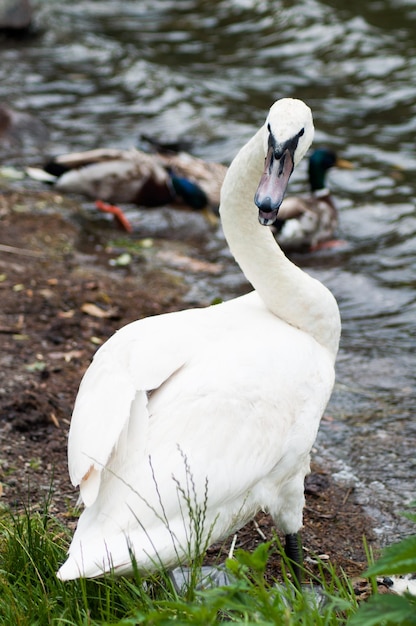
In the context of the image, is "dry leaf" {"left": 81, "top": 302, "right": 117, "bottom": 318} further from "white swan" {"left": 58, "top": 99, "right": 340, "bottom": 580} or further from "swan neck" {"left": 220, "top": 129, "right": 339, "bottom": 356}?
"white swan" {"left": 58, "top": 99, "right": 340, "bottom": 580}

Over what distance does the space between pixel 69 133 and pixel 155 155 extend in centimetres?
129

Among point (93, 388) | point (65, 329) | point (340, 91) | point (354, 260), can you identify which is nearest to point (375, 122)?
point (340, 91)

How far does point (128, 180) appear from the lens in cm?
920

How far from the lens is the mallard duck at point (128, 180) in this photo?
9055 millimetres

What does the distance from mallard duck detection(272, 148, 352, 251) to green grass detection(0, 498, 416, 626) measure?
509 cm

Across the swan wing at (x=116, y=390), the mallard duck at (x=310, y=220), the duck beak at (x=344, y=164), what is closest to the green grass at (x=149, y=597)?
the swan wing at (x=116, y=390)

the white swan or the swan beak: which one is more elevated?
the swan beak

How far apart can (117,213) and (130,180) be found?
86cm

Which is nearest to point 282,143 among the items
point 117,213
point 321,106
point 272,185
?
point 272,185

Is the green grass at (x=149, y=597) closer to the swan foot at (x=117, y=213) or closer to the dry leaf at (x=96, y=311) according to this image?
the dry leaf at (x=96, y=311)

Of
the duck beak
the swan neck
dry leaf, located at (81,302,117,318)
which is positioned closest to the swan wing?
the swan neck

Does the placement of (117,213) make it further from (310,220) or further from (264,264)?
(264,264)

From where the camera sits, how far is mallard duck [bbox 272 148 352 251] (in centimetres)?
822

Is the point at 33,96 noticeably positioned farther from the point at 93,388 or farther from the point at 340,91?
the point at 93,388
